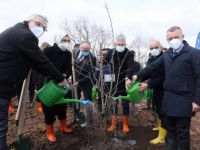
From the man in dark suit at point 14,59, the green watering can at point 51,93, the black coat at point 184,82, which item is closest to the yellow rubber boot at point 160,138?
the black coat at point 184,82

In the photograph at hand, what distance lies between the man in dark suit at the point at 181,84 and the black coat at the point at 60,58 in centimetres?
198

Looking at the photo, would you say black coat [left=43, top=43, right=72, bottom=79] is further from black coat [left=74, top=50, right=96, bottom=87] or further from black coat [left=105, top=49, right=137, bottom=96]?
black coat [left=105, top=49, right=137, bottom=96]

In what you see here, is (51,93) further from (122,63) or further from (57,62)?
(122,63)

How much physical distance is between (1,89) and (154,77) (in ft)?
7.71

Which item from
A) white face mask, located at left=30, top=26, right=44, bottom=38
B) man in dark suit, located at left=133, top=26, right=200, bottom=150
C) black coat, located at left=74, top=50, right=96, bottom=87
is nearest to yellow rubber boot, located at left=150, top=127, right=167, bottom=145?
man in dark suit, located at left=133, top=26, right=200, bottom=150

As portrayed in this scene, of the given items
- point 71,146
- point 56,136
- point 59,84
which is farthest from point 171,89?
point 56,136

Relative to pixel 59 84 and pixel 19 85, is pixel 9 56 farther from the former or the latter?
pixel 59 84

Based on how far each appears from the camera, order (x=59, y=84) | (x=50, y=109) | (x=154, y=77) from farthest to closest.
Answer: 1. (x=50, y=109)
2. (x=154, y=77)
3. (x=59, y=84)

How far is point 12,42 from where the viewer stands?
145 inches

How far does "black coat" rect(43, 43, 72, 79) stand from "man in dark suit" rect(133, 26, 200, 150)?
1.98 metres

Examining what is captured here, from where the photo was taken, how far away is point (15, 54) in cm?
368

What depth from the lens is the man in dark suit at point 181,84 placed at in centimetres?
374

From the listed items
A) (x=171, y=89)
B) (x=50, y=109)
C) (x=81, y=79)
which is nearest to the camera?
(x=171, y=89)

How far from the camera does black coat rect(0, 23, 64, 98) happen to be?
12.0 ft
